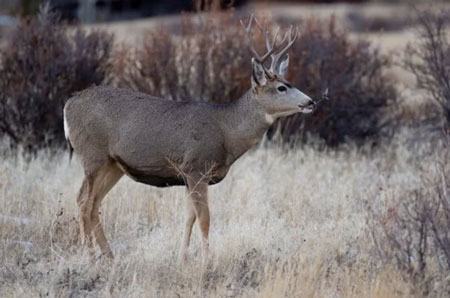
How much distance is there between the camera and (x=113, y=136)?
9750 mm

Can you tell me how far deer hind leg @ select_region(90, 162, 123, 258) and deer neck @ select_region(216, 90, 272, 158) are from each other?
1067mm

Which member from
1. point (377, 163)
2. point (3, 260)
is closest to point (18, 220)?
→ point (3, 260)

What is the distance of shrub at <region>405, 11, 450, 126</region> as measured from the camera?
14305 mm

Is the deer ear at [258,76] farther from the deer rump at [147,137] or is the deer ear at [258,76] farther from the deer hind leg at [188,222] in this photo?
the deer hind leg at [188,222]

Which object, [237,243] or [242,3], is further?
[242,3]

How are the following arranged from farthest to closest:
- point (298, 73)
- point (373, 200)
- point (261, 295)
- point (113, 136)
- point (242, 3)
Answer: point (242, 3)
point (298, 73)
point (373, 200)
point (113, 136)
point (261, 295)

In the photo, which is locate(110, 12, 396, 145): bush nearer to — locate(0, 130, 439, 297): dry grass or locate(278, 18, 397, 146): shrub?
locate(278, 18, 397, 146): shrub

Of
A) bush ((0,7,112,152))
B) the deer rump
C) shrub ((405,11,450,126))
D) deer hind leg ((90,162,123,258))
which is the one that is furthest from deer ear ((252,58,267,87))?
shrub ((405,11,450,126))

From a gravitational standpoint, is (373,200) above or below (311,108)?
below

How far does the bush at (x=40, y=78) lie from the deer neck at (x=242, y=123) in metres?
4.41

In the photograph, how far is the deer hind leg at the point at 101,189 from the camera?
9749 millimetres

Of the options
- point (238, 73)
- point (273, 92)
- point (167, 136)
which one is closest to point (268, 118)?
point (273, 92)

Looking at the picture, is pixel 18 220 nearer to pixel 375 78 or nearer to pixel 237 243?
pixel 237 243

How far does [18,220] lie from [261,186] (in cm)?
289
